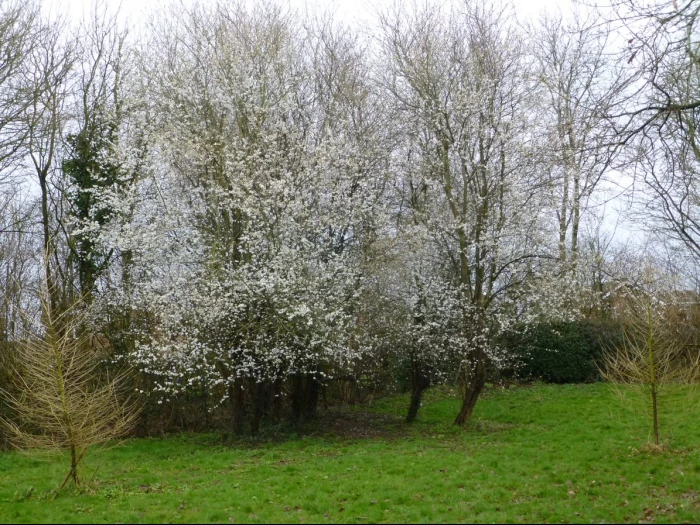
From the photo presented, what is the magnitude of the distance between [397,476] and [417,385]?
509 cm

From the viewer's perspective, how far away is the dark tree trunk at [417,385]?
14234 mm

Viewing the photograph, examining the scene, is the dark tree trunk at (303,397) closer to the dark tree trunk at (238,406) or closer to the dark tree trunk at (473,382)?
the dark tree trunk at (238,406)

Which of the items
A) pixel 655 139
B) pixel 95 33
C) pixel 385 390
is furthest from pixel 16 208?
pixel 655 139

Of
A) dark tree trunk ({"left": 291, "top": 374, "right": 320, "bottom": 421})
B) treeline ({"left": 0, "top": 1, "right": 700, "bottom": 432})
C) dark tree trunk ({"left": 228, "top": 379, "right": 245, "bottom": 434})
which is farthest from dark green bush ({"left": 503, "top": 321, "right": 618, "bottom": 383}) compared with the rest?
dark tree trunk ({"left": 228, "top": 379, "right": 245, "bottom": 434})

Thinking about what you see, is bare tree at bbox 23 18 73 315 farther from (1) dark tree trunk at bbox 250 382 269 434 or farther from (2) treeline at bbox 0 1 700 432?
(1) dark tree trunk at bbox 250 382 269 434

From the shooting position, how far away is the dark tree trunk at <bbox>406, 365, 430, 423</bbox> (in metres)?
14.2

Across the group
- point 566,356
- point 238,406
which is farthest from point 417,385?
point 566,356

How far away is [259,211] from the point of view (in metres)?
12.8

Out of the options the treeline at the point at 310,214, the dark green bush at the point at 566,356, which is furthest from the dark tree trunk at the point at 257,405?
the dark green bush at the point at 566,356

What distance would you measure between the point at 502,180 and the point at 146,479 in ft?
30.4

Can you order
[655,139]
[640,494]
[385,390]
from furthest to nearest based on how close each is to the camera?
1. [385,390]
2. [640,494]
3. [655,139]

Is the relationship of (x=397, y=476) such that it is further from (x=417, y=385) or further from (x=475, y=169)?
(x=475, y=169)

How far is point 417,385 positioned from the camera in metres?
14.6

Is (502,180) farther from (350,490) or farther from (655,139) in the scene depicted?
(350,490)
